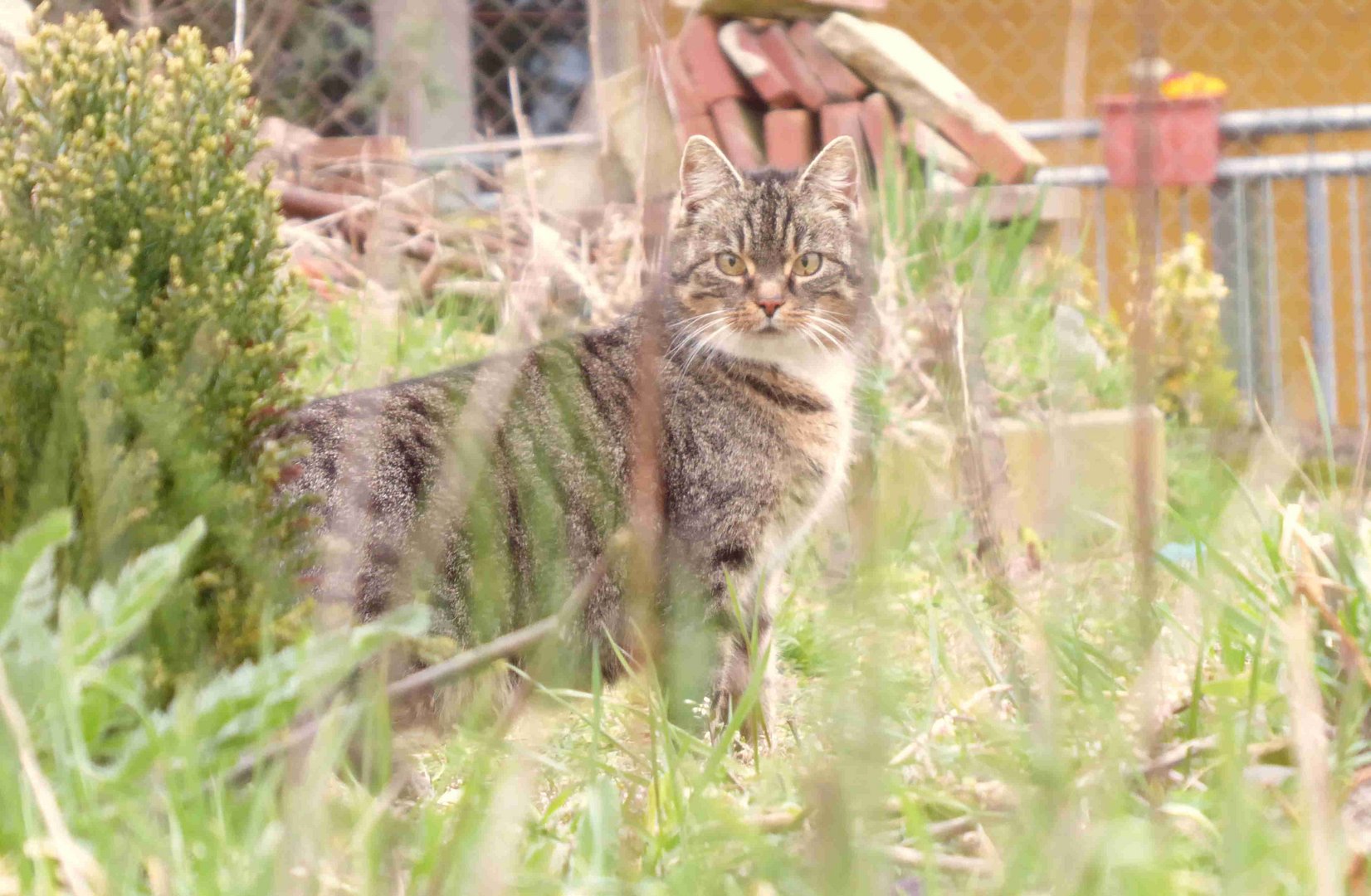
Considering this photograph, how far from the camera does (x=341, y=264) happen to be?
573cm

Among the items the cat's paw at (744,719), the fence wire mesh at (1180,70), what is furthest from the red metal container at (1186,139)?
the cat's paw at (744,719)

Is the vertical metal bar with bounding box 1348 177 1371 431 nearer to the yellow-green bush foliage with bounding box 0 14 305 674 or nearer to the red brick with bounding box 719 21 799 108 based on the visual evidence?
the red brick with bounding box 719 21 799 108

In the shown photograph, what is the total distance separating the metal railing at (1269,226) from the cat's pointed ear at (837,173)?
3102 millimetres

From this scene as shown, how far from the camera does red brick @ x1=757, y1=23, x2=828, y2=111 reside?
18.9 ft

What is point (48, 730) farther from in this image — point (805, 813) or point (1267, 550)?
point (1267, 550)

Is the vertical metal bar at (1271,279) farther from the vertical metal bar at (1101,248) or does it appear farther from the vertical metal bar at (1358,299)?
the vertical metal bar at (1101,248)

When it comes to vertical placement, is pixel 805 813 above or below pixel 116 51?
below

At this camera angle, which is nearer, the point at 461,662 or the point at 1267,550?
the point at 461,662

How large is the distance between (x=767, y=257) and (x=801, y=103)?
2.57 m

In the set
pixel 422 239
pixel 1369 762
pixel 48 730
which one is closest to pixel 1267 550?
pixel 1369 762

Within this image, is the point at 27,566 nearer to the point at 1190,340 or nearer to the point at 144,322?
the point at 144,322

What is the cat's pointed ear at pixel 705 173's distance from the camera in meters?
3.47

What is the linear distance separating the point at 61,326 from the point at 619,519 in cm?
120

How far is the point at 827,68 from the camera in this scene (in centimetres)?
585
